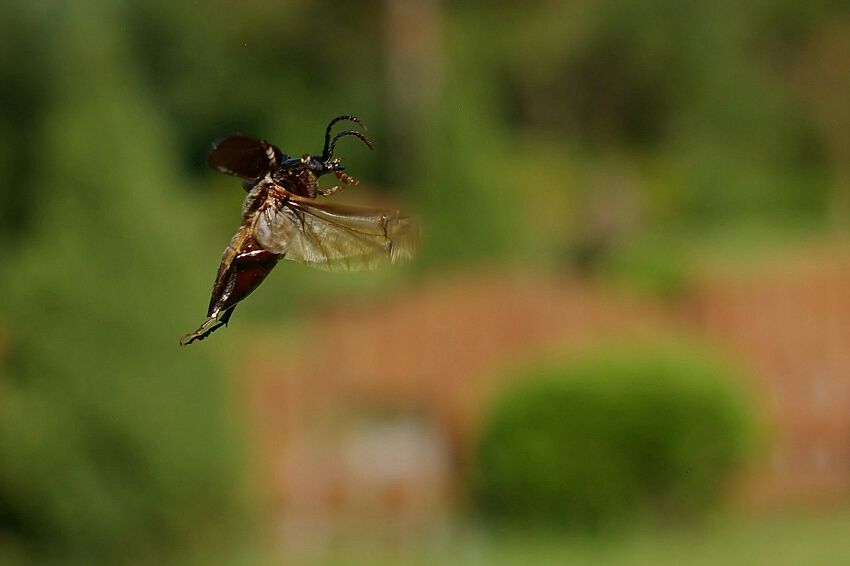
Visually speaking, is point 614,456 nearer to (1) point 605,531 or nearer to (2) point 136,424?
(1) point 605,531

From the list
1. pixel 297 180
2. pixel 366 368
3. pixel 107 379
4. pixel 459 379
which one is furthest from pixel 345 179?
pixel 459 379

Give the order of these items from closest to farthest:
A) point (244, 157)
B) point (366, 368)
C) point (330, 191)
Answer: point (244, 157), point (330, 191), point (366, 368)

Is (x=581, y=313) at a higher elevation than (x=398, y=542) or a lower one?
higher

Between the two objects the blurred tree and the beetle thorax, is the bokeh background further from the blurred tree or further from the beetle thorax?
the beetle thorax

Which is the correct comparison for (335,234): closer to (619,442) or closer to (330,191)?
(330,191)

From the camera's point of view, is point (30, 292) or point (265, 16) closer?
point (30, 292)

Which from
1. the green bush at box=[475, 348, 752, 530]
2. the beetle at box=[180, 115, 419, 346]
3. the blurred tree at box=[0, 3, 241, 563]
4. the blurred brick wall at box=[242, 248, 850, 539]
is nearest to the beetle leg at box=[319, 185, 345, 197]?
the beetle at box=[180, 115, 419, 346]

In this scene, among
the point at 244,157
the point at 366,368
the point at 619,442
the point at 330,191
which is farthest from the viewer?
the point at 366,368

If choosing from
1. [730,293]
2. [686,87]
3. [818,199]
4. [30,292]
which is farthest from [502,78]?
[30,292]
